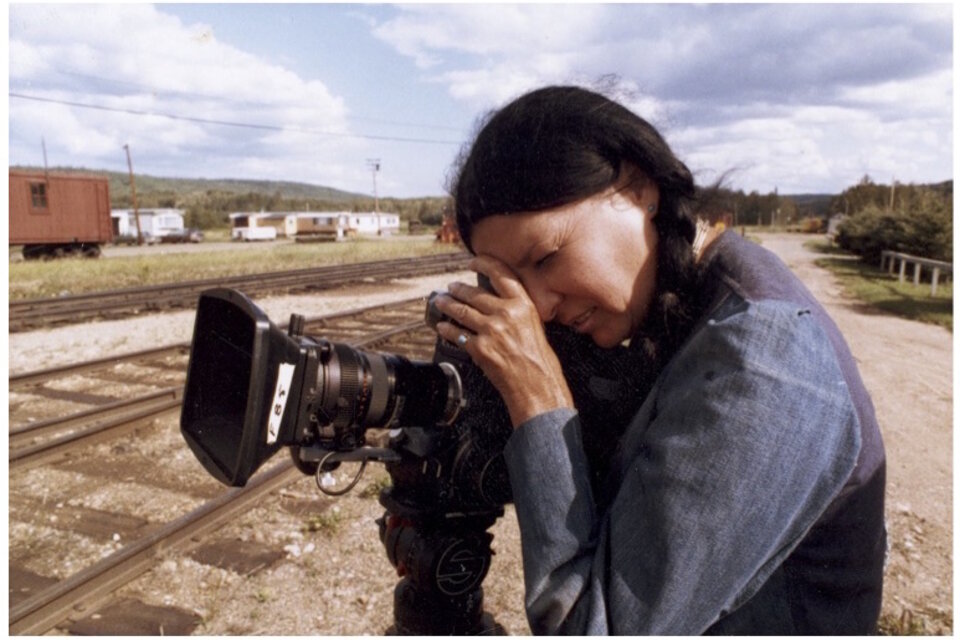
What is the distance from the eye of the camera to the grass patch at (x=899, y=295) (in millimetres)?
13422

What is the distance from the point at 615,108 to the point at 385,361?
2.34 ft

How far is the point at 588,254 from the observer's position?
54.5 inches

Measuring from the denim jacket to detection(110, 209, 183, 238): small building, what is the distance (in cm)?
4952

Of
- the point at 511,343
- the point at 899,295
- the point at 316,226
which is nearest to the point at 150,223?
the point at 316,226

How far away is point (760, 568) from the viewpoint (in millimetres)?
1148

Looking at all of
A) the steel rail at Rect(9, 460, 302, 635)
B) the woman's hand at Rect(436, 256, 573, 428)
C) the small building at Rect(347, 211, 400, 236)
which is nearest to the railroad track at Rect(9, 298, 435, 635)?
the steel rail at Rect(9, 460, 302, 635)

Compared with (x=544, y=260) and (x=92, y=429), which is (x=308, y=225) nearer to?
(x=92, y=429)

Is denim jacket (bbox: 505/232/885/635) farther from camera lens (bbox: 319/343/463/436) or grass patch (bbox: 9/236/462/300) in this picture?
grass patch (bbox: 9/236/462/300)

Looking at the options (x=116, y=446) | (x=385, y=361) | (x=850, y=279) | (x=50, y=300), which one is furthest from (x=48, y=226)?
(x=385, y=361)

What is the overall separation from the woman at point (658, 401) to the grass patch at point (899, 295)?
1298 cm

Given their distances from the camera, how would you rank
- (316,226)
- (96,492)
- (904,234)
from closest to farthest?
(96,492), (904,234), (316,226)

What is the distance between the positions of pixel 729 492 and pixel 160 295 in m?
14.3

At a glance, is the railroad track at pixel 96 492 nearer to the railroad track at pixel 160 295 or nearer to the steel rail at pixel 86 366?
the steel rail at pixel 86 366

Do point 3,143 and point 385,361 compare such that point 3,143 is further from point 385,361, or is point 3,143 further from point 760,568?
point 760,568
